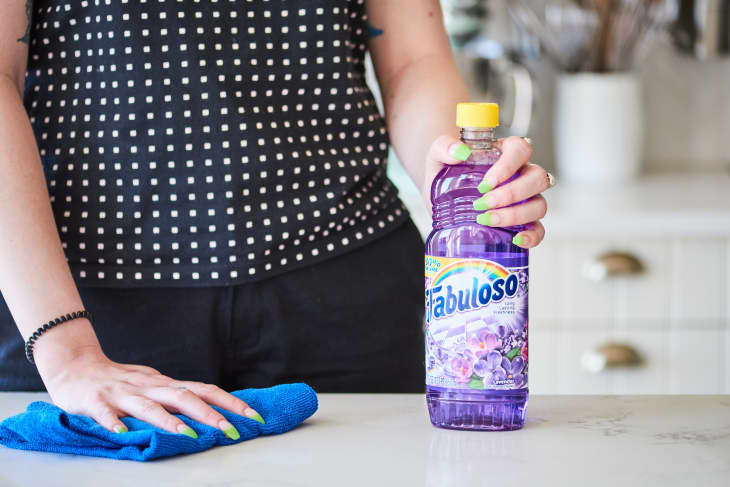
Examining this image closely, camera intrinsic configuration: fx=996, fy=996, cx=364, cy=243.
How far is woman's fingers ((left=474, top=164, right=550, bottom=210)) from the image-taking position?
2.53ft

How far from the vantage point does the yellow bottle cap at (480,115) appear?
75 cm

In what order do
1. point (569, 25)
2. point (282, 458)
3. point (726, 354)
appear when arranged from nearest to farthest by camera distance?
1. point (282, 458)
2. point (726, 354)
3. point (569, 25)

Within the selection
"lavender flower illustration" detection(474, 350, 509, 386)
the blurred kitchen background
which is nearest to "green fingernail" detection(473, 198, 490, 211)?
"lavender flower illustration" detection(474, 350, 509, 386)

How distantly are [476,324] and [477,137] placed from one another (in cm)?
16

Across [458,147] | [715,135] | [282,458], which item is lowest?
[282,458]

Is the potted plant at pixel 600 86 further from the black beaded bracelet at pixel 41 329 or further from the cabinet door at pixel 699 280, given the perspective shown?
the black beaded bracelet at pixel 41 329

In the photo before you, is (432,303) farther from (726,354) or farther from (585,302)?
(726,354)

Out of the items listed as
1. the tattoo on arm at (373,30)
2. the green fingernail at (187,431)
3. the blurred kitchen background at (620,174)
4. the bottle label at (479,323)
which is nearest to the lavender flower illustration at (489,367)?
the bottle label at (479,323)

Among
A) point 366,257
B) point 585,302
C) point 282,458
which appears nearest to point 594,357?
point 585,302

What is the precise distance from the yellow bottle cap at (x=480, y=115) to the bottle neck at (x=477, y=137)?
3 centimetres

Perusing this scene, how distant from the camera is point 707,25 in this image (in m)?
2.39

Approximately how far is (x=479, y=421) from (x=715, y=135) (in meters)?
1.96

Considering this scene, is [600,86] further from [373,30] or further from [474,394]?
[474,394]

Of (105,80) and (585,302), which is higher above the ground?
(105,80)
